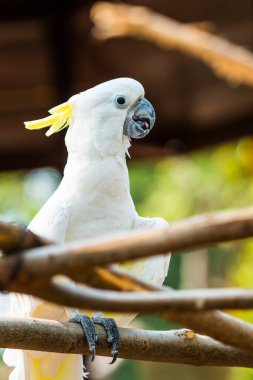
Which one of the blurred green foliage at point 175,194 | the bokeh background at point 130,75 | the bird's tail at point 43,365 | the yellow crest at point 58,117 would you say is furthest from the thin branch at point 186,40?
the blurred green foliage at point 175,194

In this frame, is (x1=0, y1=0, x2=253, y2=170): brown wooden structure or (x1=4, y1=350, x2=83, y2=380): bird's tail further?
(x1=0, y1=0, x2=253, y2=170): brown wooden structure

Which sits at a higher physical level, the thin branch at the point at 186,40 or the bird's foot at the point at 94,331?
the thin branch at the point at 186,40

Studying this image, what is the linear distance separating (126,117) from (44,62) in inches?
78.1

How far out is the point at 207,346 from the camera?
188cm

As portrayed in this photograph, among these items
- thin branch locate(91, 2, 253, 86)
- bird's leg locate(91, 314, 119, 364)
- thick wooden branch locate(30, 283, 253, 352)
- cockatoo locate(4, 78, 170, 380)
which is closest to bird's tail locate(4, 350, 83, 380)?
cockatoo locate(4, 78, 170, 380)

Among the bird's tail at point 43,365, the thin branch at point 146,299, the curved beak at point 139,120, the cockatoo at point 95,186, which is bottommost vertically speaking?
the thin branch at point 146,299

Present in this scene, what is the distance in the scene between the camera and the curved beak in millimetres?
2271

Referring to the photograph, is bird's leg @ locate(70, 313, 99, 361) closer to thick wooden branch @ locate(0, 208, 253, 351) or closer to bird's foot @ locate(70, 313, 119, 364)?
bird's foot @ locate(70, 313, 119, 364)

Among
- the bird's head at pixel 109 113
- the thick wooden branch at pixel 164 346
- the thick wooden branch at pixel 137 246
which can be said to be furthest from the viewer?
the bird's head at pixel 109 113

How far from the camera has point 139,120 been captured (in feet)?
7.50

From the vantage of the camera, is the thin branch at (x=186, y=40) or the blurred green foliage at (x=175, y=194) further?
the blurred green foliage at (x=175, y=194)

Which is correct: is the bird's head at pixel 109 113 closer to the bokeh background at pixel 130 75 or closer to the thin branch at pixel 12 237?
the thin branch at pixel 12 237

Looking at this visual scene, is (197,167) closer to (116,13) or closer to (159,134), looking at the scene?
(159,134)

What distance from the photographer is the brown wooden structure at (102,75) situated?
3.83 meters
